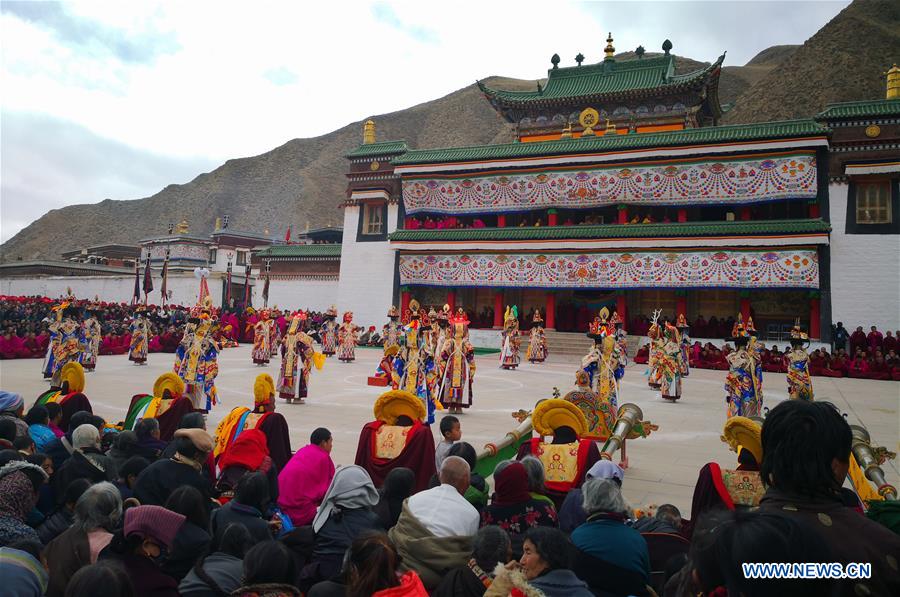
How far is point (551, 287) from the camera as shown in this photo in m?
26.1

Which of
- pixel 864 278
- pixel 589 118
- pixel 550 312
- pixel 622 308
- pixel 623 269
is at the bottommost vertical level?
pixel 550 312

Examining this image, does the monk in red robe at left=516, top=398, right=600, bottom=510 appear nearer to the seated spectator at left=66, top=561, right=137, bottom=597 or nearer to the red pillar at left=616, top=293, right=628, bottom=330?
the seated spectator at left=66, top=561, right=137, bottom=597

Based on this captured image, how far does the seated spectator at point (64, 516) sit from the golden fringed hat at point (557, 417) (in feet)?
12.0

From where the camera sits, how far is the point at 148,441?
495cm

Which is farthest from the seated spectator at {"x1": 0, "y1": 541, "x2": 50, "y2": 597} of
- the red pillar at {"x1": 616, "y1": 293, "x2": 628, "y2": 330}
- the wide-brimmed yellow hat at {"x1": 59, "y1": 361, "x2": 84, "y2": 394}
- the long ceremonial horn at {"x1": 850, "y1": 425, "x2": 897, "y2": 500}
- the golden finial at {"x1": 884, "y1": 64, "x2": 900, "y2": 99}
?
the golden finial at {"x1": 884, "y1": 64, "x2": 900, "y2": 99}

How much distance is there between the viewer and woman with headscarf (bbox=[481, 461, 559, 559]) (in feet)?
11.0

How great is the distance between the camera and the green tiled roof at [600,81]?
31.7 meters

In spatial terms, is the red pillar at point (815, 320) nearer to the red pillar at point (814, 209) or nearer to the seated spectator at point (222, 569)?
the red pillar at point (814, 209)

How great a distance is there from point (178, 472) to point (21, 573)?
1498mm

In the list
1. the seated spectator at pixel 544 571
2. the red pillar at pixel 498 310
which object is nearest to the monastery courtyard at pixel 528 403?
the seated spectator at pixel 544 571

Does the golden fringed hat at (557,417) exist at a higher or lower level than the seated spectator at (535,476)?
higher

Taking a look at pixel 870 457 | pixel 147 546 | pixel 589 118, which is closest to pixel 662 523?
pixel 870 457

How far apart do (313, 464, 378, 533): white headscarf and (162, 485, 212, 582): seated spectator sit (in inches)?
25.8

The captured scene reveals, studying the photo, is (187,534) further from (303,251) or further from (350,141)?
(350,141)
